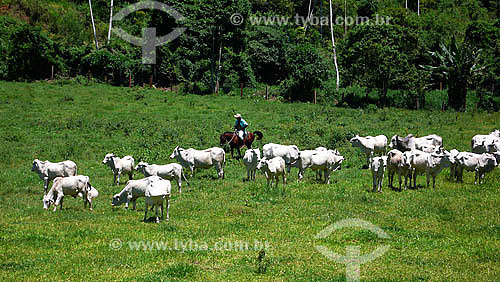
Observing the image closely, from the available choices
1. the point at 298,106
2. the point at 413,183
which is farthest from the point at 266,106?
the point at 413,183

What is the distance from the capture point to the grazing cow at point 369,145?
25859mm

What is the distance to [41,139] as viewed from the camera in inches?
1248

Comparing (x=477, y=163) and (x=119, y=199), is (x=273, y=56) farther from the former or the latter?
(x=119, y=199)

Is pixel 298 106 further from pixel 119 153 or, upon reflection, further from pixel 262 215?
pixel 262 215

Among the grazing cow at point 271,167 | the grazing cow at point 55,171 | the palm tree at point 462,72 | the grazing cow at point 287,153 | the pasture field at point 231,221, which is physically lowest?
the pasture field at point 231,221

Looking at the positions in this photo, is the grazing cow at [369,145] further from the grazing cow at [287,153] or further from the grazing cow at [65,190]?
the grazing cow at [65,190]

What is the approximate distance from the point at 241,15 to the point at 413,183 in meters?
35.7

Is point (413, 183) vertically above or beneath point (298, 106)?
beneath

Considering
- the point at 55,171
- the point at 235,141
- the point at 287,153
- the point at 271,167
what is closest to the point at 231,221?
the point at 271,167

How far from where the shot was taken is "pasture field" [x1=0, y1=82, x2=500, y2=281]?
11.6 metres

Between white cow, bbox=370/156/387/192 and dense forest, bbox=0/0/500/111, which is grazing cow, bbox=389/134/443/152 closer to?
white cow, bbox=370/156/387/192

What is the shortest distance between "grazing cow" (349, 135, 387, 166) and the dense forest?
875 inches

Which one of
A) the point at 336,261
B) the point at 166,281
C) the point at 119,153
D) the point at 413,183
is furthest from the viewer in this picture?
the point at 119,153

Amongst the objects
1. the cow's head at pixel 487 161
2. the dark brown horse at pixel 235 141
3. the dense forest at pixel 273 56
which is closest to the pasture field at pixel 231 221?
the cow's head at pixel 487 161
